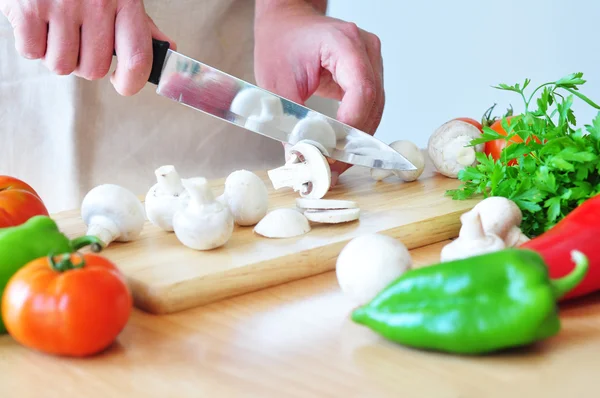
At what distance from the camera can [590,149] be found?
144 cm

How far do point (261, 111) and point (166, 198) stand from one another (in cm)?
43

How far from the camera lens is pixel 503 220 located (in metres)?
1.32

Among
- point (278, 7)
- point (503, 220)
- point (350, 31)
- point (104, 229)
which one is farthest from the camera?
point (278, 7)

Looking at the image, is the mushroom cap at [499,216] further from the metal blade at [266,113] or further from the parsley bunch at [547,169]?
the metal blade at [266,113]

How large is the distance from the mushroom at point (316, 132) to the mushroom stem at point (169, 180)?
41cm

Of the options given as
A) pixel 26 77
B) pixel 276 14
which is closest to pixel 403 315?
pixel 276 14

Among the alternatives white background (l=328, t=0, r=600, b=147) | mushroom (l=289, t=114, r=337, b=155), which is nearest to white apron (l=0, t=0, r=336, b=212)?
mushroom (l=289, t=114, r=337, b=155)

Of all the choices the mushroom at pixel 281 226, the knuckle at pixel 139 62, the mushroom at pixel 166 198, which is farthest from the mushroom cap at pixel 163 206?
the knuckle at pixel 139 62

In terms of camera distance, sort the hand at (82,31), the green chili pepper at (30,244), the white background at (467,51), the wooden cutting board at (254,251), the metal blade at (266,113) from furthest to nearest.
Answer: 1. the white background at (467,51)
2. the metal blade at (266,113)
3. the hand at (82,31)
4. the wooden cutting board at (254,251)
5. the green chili pepper at (30,244)

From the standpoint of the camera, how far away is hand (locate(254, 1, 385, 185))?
6.48ft

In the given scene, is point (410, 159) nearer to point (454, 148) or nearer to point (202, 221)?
point (454, 148)

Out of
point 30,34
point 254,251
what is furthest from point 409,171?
point 30,34

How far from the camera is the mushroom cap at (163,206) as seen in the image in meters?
1.48

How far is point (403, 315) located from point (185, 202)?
0.57 m
